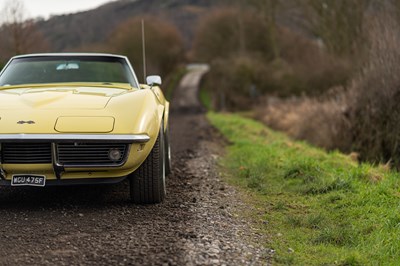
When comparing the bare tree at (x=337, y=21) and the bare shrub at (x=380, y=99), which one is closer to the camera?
the bare shrub at (x=380, y=99)

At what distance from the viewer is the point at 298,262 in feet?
11.9

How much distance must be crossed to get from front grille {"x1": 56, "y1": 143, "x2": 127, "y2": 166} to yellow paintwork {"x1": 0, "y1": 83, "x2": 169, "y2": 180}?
Answer: 68 millimetres

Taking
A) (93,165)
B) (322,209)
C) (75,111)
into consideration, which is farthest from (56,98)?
(322,209)

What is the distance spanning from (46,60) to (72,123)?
213 centimetres

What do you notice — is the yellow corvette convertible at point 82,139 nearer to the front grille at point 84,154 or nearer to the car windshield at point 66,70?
the front grille at point 84,154

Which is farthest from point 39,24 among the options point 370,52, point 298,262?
point 298,262

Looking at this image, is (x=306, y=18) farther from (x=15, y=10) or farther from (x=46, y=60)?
(x=46, y=60)

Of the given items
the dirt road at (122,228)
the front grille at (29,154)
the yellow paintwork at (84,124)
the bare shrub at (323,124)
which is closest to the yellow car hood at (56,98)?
the yellow paintwork at (84,124)

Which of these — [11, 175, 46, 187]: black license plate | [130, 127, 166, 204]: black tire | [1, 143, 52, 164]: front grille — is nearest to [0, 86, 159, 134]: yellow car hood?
[1, 143, 52, 164]: front grille

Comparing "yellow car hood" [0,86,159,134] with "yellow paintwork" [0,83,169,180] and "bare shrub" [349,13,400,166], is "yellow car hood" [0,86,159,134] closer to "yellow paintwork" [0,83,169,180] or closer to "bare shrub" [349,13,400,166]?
"yellow paintwork" [0,83,169,180]

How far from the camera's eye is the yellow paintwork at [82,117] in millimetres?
4566

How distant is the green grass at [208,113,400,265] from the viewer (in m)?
3.85

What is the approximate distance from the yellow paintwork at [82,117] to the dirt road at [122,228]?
0.40 metres

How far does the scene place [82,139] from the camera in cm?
448
